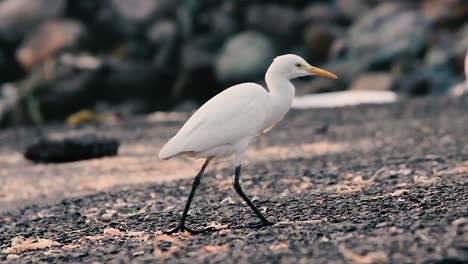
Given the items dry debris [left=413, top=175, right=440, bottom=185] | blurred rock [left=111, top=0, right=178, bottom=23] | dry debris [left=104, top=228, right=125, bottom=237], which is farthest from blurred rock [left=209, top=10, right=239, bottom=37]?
dry debris [left=104, top=228, right=125, bottom=237]

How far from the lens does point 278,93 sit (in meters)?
5.24

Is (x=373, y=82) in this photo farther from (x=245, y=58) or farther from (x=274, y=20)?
(x=274, y=20)

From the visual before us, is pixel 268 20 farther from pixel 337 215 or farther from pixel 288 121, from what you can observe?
pixel 337 215

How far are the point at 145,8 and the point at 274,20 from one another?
4553mm

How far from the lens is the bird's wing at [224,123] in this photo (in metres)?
5.03

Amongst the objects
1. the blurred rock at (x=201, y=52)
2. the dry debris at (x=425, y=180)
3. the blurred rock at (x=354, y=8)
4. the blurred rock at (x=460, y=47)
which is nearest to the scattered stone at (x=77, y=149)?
the dry debris at (x=425, y=180)

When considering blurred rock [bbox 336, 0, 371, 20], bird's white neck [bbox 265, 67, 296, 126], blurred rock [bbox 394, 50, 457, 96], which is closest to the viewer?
bird's white neck [bbox 265, 67, 296, 126]

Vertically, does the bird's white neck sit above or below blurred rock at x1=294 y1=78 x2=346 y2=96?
below

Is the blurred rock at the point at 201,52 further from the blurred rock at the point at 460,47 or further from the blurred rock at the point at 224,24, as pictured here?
the blurred rock at the point at 460,47

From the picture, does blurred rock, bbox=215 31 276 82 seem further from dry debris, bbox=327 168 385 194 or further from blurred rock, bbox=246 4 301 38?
dry debris, bbox=327 168 385 194

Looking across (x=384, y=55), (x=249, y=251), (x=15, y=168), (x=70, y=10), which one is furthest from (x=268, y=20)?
(x=249, y=251)

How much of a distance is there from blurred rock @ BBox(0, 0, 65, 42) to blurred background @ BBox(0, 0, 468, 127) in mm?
34

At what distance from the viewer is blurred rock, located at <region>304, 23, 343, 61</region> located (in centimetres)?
2433

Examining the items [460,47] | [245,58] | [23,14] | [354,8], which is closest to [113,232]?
[460,47]
